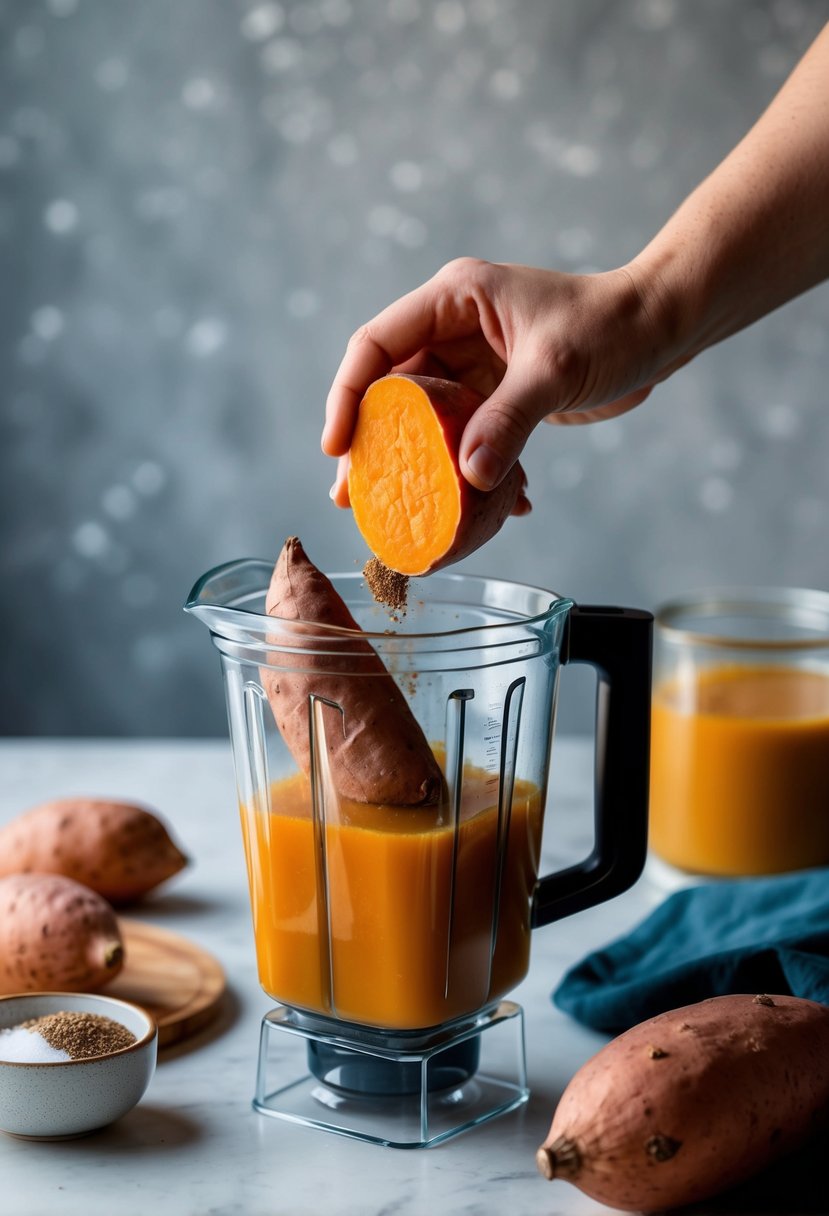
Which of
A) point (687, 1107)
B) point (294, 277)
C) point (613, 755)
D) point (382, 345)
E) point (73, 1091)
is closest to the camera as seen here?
point (687, 1107)

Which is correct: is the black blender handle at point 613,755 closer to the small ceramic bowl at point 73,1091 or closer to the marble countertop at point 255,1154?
the marble countertop at point 255,1154

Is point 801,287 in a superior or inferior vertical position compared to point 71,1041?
superior

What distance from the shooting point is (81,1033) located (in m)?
0.89

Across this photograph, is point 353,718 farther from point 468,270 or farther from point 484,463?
point 468,270

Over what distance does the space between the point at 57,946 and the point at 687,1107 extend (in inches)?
21.4

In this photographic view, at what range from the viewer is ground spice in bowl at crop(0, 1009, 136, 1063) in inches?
34.3

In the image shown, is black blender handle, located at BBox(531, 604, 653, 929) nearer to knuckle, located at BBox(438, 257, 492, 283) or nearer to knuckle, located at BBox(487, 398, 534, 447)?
knuckle, located at BBox(487, 398, 534, 447)

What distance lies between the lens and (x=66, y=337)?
10.5ft

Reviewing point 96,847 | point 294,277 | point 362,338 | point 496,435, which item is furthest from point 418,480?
point 294,277

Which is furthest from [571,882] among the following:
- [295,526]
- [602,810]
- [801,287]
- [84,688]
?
[84,688]

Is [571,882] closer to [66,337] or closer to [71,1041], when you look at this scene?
[71,1041]

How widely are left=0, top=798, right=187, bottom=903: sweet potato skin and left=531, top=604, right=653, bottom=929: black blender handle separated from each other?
0.48m

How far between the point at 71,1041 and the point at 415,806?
0.28 metres

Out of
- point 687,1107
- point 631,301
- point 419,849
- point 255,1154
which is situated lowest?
point 255,1154
